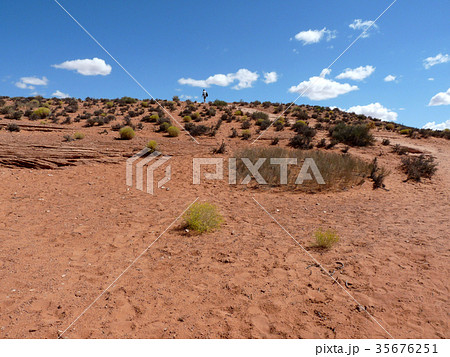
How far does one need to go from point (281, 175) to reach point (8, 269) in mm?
8161

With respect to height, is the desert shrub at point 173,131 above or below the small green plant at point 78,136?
above

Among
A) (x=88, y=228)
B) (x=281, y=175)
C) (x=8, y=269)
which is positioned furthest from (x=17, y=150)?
(x=281, y=175)

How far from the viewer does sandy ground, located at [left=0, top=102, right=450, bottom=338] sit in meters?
2.95

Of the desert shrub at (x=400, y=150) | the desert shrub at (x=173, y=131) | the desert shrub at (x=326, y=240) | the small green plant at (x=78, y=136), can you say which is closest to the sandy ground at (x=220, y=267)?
the desert shrub at (x=326, y=240)

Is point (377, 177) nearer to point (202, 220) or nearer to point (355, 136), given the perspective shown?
point (355, 136)

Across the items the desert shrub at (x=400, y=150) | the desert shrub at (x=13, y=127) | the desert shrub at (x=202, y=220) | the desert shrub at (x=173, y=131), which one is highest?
the desert shrub at (x=173, y=131)

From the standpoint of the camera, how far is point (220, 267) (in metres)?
4.20

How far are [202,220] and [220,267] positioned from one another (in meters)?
1.71

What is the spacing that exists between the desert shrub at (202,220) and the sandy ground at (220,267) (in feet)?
0.68

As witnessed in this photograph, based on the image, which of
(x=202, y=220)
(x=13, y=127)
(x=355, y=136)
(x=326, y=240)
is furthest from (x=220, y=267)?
(x=13, y=127)

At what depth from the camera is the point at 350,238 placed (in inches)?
207

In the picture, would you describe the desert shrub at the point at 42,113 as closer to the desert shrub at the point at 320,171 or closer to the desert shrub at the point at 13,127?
the desert shrub at the point at 13,127

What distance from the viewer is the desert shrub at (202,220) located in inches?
222

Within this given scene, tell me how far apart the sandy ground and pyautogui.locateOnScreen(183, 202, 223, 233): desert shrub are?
0.21 meters
